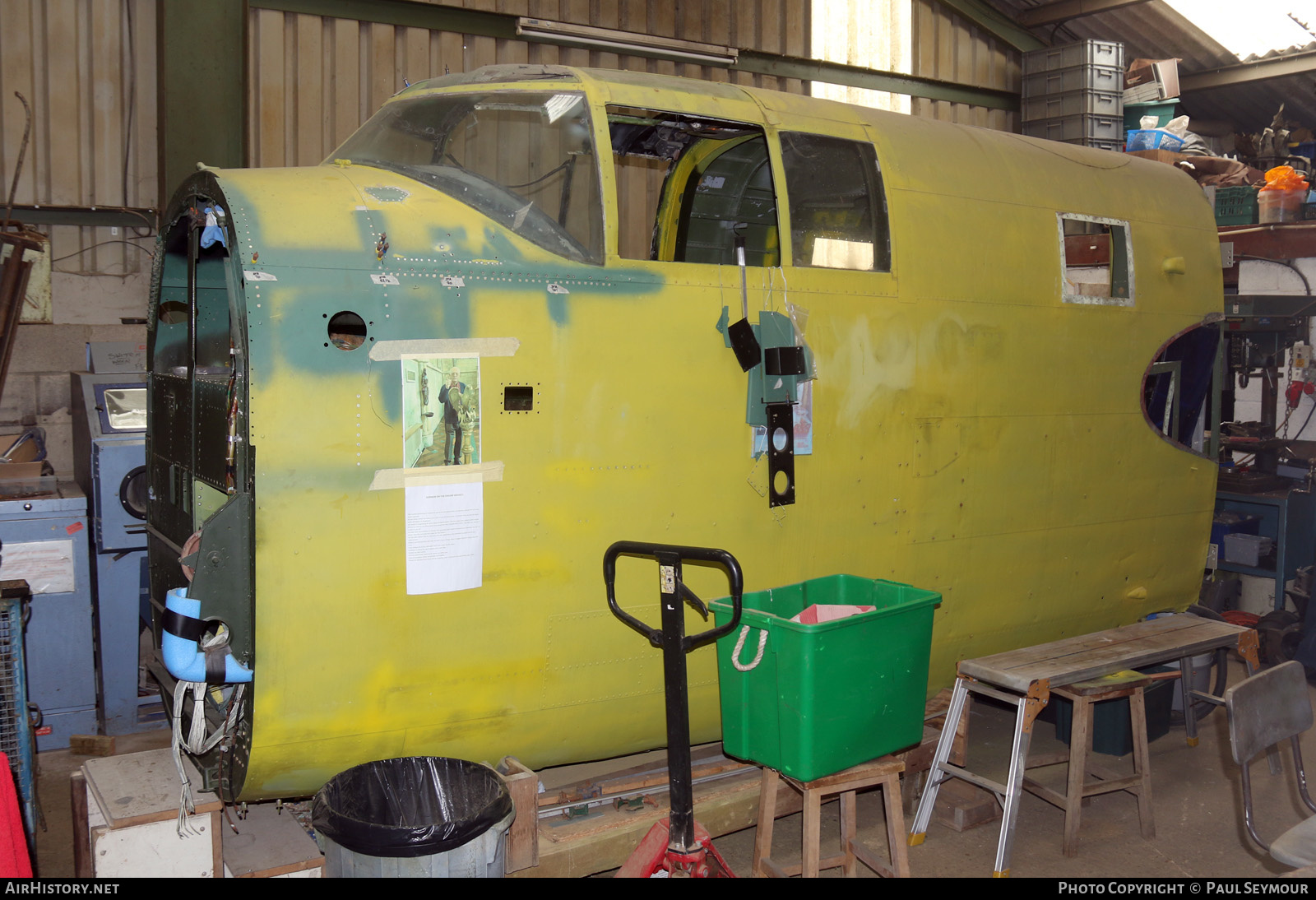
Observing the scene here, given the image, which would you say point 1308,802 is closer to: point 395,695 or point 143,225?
point 395,695

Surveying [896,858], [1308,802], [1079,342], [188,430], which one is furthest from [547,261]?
[1308,802]

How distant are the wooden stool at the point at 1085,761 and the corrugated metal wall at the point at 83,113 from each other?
6.88 meters

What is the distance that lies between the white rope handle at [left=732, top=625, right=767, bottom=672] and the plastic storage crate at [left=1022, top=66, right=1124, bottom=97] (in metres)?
9.80

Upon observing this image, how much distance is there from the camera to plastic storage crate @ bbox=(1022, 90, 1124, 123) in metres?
11.0

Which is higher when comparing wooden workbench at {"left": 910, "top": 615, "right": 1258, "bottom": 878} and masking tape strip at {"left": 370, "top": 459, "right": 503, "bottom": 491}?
masking tape strip at {"left": 370, "top": 459, "right": 503, "bottom": 491}

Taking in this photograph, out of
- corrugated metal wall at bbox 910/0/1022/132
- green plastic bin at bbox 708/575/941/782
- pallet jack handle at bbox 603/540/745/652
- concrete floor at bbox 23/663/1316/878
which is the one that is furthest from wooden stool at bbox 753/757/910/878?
corrugated metal wall at bbox 910/0/1022/132

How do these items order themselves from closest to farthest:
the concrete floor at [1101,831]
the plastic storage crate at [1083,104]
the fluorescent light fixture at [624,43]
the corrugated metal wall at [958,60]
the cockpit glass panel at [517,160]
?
the cockpit glass panel at [517,160], the concrete floor at [1101,831], the fluorescent light fixture at [624,43], the plastic storage crate at [1083,104], the corrugated metal wall at [958,60]

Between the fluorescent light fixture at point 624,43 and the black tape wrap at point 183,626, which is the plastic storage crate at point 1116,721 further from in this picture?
the fluorescent light fixture at point 624,43

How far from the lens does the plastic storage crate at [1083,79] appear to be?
36.1 feet

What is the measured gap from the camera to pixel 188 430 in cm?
365

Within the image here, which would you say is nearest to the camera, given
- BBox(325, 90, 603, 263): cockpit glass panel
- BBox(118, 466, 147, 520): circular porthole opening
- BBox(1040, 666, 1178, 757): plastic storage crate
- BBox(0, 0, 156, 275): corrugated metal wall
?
BBox(325, 90, 603, 263): cockpit glass panel

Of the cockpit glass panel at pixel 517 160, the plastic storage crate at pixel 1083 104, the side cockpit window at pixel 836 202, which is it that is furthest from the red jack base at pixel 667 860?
the plastic storage crate at pixel 1083 104

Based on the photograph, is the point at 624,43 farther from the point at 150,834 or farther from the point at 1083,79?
the point at 150,834

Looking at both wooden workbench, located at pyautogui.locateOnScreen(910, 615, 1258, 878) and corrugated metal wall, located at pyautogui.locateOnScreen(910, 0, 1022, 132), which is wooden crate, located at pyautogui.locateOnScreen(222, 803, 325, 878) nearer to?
wooden workbench, located at pyautogui.locateOnScreen(910, 615, 1258, 878)
